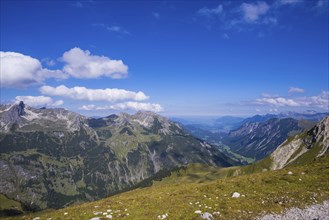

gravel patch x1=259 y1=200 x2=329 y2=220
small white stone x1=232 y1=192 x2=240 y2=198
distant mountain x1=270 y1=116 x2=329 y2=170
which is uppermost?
gravel patch x1=259 y1=200 x2=329 y2=220

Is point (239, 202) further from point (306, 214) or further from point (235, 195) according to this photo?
point (306, 214)

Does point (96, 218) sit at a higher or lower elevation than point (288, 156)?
higher

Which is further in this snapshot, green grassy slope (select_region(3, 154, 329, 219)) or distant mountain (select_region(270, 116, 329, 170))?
distant mountain (select_region(270, 116, 329, 170))

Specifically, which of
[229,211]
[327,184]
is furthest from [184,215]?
[327,184]

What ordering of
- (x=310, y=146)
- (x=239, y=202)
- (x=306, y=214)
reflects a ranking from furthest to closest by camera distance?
1. (x=310, y=146)
2. (x=239, y=202)
3. (x=306, y=214)

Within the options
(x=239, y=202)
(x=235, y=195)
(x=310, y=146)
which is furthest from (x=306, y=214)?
(x=310, y=146)

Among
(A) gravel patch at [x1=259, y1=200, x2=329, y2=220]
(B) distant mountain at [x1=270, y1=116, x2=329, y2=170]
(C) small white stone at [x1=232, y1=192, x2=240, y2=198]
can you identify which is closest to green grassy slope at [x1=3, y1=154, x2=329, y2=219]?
(C) small white stone at [x1=232, y1=192, x2=240, y2=198]

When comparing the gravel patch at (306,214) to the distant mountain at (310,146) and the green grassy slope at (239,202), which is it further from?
the distant mountain at (310,146)

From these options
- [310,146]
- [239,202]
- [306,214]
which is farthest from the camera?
[310,146]

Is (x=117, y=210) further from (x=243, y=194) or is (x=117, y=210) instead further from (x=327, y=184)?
(x=327, y=184)

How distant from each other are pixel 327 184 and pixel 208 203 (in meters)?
13.4

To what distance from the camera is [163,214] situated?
24.4 meters

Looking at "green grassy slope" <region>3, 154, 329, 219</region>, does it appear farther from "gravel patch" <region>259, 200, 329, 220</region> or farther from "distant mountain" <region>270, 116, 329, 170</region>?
"distant mountain" <region>270, 116, 329, 170</region>

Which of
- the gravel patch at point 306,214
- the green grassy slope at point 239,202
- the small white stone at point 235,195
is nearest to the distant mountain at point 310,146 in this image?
the green grassy slope at point 239,202
